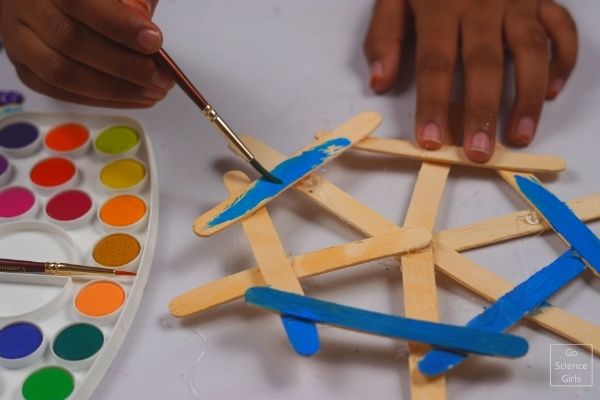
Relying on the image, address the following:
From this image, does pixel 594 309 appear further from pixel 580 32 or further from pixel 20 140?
pixel 20 140

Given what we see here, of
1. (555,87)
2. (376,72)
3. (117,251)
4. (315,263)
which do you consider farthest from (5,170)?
(555,87)

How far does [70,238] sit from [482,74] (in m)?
0.64

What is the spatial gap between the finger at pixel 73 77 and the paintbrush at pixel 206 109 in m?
0.05

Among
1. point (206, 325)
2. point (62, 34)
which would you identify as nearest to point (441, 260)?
point (206, 325)

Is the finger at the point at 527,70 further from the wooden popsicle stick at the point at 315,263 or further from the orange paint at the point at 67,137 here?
the orange paint at the point at 67,137

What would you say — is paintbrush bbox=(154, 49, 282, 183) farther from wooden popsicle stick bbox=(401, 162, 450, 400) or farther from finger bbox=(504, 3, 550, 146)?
finger bbox=(504, 3, 550, 146)

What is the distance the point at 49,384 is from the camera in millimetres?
750

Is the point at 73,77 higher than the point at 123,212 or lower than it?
higher

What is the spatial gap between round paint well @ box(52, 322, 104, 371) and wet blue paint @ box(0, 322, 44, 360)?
25mm

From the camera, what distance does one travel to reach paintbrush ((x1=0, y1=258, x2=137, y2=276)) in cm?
83

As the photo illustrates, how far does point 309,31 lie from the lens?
118 cm

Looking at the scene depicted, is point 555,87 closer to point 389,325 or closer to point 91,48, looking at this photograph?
point 389,325

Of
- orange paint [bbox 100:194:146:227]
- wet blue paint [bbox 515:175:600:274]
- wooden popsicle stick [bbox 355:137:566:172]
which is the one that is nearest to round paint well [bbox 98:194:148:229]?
orange paint [bbox 100:194:146:227]

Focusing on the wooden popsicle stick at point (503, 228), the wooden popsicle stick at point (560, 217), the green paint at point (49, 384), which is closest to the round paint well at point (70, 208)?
the green paint at point (49, 384)
